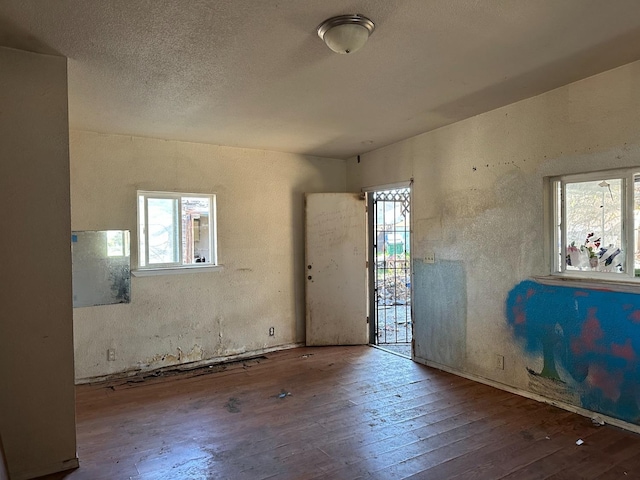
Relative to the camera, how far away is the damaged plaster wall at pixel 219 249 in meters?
3.80

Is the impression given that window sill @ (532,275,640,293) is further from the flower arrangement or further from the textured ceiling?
the textured ceiling

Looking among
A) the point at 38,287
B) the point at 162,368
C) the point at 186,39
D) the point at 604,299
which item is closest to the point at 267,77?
the point at 186,39

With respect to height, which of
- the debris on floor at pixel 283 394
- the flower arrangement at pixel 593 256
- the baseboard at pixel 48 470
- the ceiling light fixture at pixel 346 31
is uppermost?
the ceiling light fixture at pixel 346 31

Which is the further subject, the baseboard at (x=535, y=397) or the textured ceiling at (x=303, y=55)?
the baseboard at (x=535, y=397)

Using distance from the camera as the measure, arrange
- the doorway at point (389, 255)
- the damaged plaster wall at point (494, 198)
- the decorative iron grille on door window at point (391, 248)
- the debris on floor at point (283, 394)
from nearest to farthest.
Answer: the damaged plaster wall at point (494, 198), the debris on floor at point (283, 394), the doorway at point (389, 255), the decorative iron grille on door window at point (391, 248)

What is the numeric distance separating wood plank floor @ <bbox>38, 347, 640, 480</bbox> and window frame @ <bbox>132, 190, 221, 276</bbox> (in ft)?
3.63

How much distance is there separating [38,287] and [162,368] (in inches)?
84.3

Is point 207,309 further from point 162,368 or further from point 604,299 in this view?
point 604,299

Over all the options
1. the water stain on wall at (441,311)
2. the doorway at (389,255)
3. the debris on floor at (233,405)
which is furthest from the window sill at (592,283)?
the debris on floor at (233,405)

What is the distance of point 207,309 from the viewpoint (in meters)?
4.38

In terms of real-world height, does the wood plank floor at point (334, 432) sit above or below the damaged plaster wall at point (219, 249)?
below

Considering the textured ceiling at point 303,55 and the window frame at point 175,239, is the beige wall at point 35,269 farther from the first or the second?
the window frame at point 175,239

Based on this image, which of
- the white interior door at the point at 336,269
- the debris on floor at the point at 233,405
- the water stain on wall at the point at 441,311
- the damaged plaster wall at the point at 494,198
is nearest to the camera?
the damaged plaster wall at the point at 494,198

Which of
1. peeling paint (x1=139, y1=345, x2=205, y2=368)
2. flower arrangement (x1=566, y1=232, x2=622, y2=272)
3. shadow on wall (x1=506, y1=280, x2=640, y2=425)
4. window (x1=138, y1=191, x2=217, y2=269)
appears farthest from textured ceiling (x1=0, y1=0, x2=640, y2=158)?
peeling paint (x1=139, y1=345, x2=205, y2=368)
